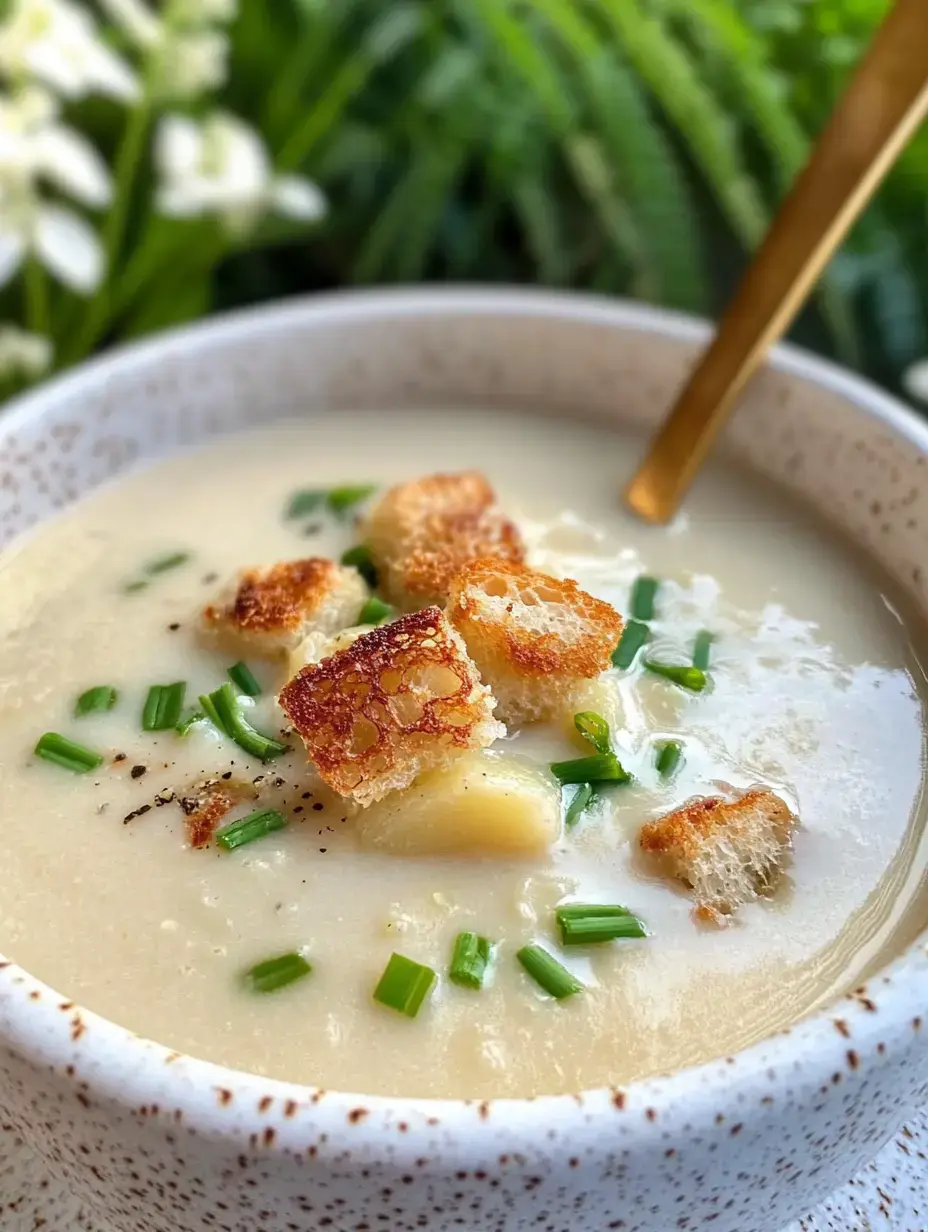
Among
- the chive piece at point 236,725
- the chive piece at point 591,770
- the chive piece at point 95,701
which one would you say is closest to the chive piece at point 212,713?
the chive piece at point 236,725

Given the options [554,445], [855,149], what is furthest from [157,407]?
[855,149]

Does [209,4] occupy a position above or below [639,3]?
below

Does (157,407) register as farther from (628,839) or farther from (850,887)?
(850,887)

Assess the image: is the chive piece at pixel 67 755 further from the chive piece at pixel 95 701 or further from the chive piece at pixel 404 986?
the chive piece at pixel 404 986

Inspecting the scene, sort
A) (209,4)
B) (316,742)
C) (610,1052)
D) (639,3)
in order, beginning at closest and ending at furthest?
(610,1052)
(316,742)
(209,4)
(639,3)

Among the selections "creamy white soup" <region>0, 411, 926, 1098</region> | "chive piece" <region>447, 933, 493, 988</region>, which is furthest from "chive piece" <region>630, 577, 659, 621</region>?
"chive piece" <region>447, 933, 493, 988</region>

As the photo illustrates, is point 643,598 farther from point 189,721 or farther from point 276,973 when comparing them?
point 276,973

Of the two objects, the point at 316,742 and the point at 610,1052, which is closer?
the point at 610,1052

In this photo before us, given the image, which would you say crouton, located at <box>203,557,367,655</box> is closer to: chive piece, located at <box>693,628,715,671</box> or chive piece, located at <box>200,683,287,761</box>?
chive piece, located at <box>200,683,287,761</box>
